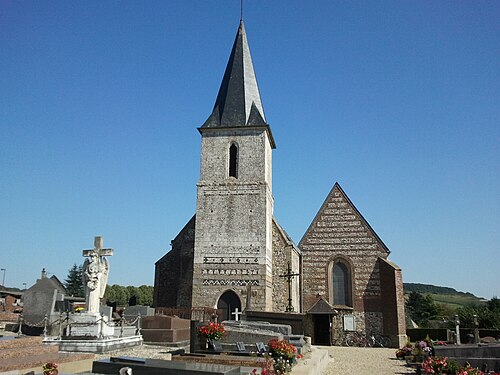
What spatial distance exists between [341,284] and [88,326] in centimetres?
1844

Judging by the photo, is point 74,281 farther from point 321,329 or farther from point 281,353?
point 281,353

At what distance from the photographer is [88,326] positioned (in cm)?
1408

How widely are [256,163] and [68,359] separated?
20.1 meters

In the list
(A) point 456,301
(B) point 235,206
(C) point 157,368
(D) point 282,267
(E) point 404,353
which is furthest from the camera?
(A) point 456,301

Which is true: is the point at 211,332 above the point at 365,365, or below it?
above

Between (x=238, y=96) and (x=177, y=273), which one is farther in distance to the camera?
(x=238, y=96)

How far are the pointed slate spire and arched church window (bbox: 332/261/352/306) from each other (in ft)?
34.4

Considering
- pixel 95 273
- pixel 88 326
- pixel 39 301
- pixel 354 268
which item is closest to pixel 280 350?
pixel 88 326

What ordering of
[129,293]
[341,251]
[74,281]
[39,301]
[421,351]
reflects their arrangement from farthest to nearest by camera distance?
1. [129,293]
2. [74,281]
3. [341,251]
4. [39,301]
5. [421,351]

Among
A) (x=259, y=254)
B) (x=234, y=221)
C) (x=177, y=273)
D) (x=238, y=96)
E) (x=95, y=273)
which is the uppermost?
(x=238, y=96)

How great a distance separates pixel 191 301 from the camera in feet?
90.9

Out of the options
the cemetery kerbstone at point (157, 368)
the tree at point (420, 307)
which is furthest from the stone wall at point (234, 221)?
the tree at point (420, 307)

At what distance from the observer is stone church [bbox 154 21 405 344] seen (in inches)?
1065

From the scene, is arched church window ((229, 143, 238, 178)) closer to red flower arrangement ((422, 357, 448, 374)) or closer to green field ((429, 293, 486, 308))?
red flower arrangement ((422, 357, 448, 374))
